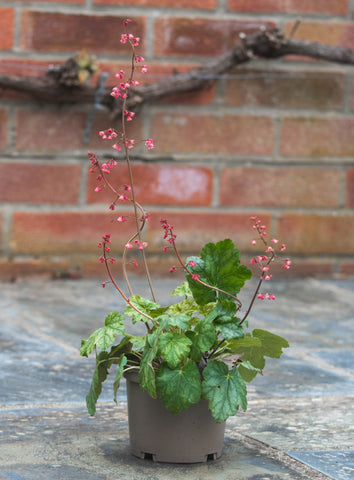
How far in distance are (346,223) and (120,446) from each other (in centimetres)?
231

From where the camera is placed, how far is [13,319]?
2.60 metres

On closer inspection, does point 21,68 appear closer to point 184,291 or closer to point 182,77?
point 182,77

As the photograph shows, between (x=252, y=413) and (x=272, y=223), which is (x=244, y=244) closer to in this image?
(x=272, y=223)

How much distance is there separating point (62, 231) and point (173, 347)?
212cm

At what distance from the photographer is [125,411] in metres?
1.66

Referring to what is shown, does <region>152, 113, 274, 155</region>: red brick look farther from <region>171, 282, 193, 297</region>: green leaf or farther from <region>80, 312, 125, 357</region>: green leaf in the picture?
<region>80, 312, 125, 357</region>: green leaf

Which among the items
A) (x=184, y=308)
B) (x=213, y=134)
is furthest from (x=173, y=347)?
(x=213, y=134)

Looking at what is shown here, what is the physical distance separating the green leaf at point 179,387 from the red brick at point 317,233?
7.32 feet

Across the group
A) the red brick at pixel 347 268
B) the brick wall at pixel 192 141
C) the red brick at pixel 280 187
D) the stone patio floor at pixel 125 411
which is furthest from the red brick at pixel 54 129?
the red brick at pixel 347 268

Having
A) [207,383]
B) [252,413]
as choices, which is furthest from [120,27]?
[207,383]

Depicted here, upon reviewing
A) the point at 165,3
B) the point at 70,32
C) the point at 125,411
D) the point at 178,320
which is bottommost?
the point at 125,411

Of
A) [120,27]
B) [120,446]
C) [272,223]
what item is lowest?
[120,446]

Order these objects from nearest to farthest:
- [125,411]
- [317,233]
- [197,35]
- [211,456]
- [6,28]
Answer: [211,456]
[125,411]
[6,28]
[197,35]
[317,233]

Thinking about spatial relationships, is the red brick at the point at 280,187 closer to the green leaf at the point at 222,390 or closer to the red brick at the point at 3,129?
the red brick at the point at 3,129
